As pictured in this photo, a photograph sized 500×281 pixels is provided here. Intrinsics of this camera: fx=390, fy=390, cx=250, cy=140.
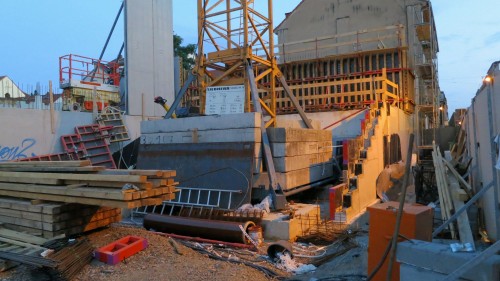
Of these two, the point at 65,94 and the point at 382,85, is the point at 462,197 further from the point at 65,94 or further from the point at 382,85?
the point at 65,94

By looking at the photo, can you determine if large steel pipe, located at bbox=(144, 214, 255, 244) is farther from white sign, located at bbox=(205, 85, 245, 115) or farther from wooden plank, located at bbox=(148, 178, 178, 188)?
white sign, located at bbox=(205, 85, 245, 115)

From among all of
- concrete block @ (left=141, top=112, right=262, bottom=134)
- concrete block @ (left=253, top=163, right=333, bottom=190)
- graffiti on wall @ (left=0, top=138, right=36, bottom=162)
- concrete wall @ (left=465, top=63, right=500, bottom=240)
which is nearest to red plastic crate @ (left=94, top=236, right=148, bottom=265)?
concrete block @ (left=253, top=163, right=333, bottom=190)

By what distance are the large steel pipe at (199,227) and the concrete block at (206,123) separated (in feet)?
8.70

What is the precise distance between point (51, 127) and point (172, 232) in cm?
834

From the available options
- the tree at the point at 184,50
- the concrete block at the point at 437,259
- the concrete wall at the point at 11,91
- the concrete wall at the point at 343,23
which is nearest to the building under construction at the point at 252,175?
the concrete block at the point at 437,259

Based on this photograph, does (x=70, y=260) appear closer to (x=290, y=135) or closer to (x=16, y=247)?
(x=16, y=247)

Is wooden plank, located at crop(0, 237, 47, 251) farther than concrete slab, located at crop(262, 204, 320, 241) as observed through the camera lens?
No

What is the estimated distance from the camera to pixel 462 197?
7.23m

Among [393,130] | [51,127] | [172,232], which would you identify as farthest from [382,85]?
[51,127]

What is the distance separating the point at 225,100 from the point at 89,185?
5261 mm

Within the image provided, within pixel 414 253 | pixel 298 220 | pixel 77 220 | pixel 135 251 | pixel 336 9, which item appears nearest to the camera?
pixel 414 253

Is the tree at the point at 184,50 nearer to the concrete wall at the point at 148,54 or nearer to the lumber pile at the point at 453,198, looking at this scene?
the concrete wall at the point at 148,54

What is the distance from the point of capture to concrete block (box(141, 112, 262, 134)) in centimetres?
951

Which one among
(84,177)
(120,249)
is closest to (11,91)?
(84,177)
